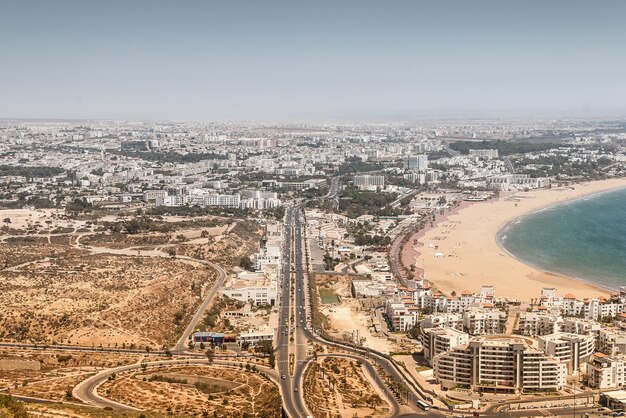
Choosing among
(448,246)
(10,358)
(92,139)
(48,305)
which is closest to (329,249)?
(448,246)

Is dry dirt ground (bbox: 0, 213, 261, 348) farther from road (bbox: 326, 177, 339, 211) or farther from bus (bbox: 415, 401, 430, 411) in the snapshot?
road (bbox: 326, 177, 339, 211)

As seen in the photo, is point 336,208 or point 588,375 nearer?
point 588,375

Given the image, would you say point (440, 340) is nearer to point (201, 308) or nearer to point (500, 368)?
point (500, 368)

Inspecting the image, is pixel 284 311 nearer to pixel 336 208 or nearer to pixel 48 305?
pixel 48 305

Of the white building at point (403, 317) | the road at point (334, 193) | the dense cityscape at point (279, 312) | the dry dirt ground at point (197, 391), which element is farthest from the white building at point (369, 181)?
the dry dirt ground at point (197, 391)

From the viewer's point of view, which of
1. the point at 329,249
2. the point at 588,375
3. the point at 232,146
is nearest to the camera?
the point at 588,375

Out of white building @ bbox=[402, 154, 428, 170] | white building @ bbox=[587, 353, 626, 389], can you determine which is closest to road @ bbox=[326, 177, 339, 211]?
white building @ bbox=[402, 154, 428, 170]
